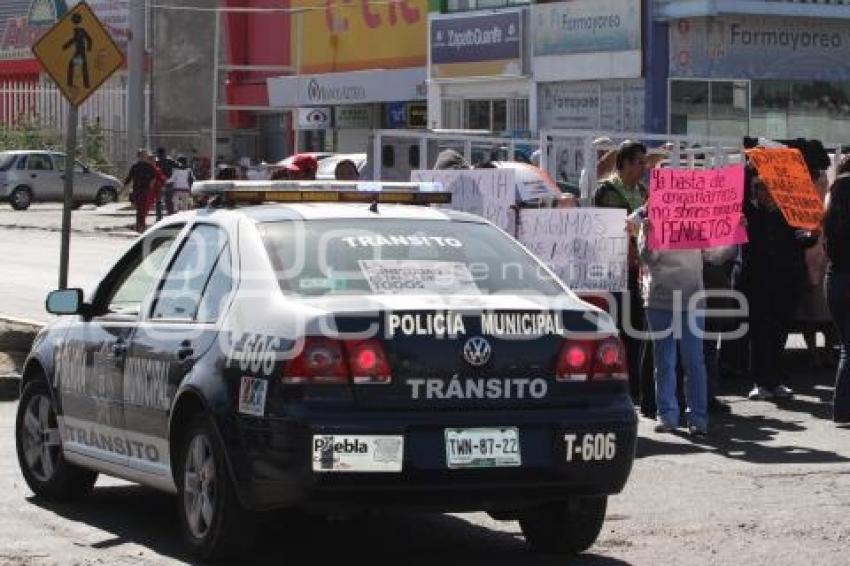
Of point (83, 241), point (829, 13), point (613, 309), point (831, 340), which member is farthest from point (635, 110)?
point (613, 309)

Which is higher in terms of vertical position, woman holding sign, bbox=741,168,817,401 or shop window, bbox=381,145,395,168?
shop window, bbox=381,145,395,168

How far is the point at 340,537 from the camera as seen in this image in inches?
350

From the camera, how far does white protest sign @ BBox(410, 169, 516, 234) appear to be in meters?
13.7

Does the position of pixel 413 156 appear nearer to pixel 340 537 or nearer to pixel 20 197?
pixel 340 537

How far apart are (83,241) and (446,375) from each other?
1192 inches

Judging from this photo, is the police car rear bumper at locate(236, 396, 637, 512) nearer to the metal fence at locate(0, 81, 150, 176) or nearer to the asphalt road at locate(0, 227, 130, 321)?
the asphalt road at locate(0, 227, 130, 321)

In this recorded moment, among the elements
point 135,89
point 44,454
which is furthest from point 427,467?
point 135,89

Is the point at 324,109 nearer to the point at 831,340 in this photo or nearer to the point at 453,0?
the point at 453,0

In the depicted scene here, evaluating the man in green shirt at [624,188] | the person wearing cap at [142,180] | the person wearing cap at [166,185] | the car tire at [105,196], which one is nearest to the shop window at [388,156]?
the man in green shirt at [624,188]

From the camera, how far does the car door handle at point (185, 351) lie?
8.15m

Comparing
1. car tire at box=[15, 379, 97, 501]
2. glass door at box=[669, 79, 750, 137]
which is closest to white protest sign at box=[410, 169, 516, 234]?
car tire at box=[15, 379, 97, 501]

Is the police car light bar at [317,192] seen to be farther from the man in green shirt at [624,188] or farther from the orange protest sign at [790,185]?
the orange protest sign at [790,185]

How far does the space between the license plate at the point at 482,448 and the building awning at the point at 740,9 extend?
2555cm

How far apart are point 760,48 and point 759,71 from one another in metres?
0.41
